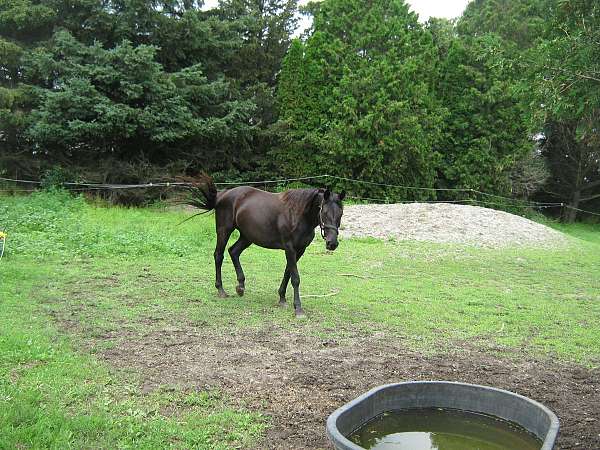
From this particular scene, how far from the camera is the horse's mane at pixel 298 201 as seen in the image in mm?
6191

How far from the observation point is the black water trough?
2.77 m

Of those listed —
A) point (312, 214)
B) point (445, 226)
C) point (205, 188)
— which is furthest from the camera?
point (445, 226)

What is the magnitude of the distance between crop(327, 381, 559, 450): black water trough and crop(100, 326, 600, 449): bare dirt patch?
0.43 m

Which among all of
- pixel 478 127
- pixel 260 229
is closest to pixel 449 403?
pixel 260 229

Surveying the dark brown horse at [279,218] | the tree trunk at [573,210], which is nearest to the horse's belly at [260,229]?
the dark brown horse at [279,218]

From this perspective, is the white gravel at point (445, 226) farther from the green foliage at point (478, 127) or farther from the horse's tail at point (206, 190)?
the green foliage at point (478, 127)

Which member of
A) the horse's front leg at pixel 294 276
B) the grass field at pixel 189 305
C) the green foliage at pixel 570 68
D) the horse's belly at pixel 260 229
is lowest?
the grass field at pixel 189 305

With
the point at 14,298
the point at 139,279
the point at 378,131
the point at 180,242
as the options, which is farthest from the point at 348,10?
the point at 14,298

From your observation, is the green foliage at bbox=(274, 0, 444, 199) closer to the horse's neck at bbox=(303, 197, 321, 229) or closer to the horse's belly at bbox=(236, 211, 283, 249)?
the horse's belly at bbox=(236, 211, 283, 249)

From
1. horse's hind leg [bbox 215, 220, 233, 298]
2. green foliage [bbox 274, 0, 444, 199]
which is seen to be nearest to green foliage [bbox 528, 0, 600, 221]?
horse's hind leg [bbox 215, 220, 233, 298]

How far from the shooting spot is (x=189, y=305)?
21.2 ft

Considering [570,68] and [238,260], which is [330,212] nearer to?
[238,260]

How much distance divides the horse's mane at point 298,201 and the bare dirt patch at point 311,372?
1.45 m

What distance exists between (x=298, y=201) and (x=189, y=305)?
176cm
